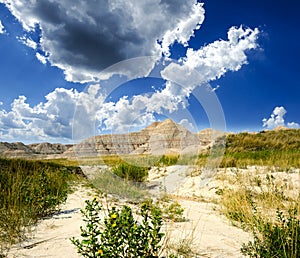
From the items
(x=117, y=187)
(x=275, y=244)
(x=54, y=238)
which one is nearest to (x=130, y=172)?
(x=117, y=187)

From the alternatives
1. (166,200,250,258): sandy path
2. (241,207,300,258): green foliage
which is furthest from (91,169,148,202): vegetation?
(241,207,300,258): green foliage

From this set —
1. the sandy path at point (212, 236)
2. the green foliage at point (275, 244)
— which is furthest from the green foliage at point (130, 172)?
the green foliage at point (275, 244)

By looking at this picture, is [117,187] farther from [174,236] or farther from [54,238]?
[174,236]

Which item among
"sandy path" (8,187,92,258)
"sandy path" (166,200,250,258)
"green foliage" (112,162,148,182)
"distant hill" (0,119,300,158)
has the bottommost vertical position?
"sandy path" (8,187,92,258)

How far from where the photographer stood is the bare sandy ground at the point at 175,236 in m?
2.77

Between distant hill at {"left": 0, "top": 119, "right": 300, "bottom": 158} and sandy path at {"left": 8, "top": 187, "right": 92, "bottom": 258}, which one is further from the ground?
distant hill at {"left": 0, "top": 119, "right": 300, "bottom": 158}

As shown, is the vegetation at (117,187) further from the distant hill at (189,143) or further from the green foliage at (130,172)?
the distant hill at (189,143)

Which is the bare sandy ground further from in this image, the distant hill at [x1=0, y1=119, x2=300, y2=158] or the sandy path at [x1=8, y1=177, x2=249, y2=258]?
the distant hill at [x1=0, y1=119, x2=300, y2=158]

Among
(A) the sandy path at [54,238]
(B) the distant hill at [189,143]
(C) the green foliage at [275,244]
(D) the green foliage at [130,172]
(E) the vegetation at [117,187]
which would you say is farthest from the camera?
(B) the distant hill at [189,143]

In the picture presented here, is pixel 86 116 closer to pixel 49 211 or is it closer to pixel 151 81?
pixel 151 81

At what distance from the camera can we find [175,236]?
315 cm

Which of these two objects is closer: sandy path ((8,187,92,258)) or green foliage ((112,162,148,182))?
sandy path ((8,187,92,258))

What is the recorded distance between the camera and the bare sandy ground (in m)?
2.77

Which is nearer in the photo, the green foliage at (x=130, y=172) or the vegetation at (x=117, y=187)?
the vegetation at (x=117, y=187)
